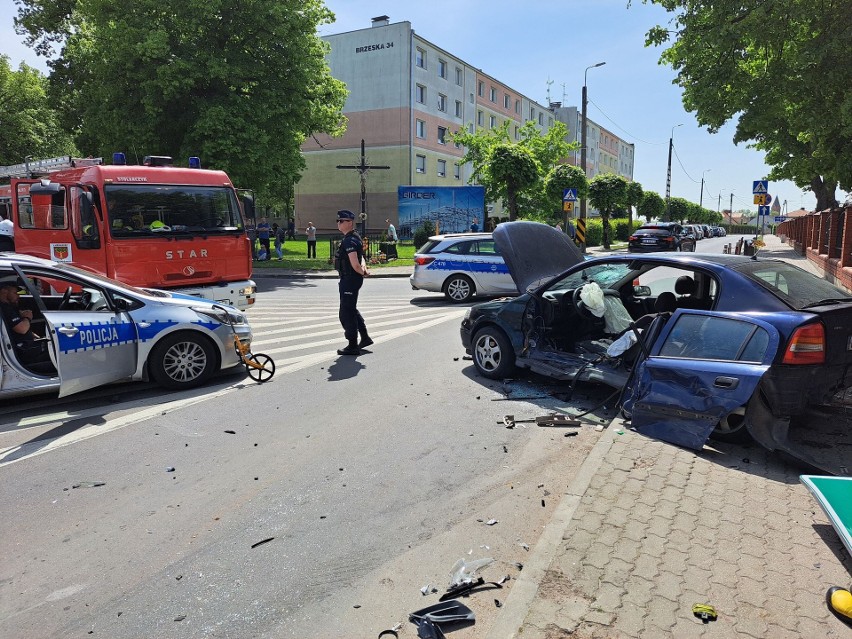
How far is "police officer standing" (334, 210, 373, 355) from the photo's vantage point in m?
8.30

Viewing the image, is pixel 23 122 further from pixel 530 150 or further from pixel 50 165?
pixel 50 165

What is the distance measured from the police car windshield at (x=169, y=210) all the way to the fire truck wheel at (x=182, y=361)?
388 centimetres

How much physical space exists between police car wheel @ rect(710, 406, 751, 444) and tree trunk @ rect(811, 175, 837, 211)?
31.6 metres

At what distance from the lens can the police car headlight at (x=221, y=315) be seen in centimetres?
684

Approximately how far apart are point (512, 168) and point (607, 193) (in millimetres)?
15136

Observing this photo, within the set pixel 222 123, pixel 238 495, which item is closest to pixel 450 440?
pixel 238 495

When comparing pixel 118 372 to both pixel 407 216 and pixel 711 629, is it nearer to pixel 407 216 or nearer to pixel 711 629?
pixel 711 629

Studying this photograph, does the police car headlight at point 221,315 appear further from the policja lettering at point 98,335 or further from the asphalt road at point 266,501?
the policja lettering at point 98,335

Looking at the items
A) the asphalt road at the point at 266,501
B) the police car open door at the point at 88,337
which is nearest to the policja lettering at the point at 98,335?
the police car open door at the point at 88,337

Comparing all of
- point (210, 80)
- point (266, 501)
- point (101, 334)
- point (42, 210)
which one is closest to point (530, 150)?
point (210, 80)

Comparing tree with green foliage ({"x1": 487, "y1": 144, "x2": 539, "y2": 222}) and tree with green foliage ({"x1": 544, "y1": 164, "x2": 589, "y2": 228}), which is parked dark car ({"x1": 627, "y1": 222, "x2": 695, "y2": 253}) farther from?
tree with green foliage ({"x1": 487, "y1": 144, "x2": 539, "y2": 222})

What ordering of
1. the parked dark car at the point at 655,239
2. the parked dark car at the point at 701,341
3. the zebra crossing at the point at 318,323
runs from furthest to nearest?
the parked dark car at the point at 655,239
the zebra crossing at the point at 318,323
the parked dark car at the point at 701,341

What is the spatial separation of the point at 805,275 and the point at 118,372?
6515 millimetres

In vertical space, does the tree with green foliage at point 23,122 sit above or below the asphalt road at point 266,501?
above
